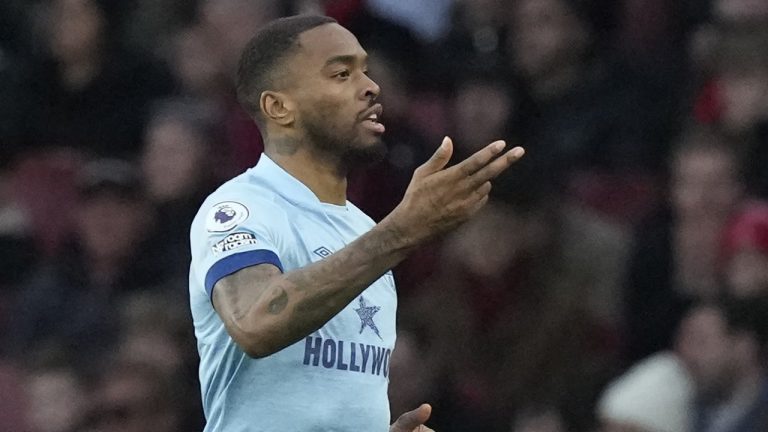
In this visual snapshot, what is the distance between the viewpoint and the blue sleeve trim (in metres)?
3.88

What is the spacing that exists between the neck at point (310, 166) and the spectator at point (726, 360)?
7.52ft

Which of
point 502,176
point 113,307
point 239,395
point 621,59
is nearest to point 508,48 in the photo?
point 621,59

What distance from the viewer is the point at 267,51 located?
443 centimetres

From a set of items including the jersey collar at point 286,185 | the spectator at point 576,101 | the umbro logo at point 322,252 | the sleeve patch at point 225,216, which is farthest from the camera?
the spectator at point 576,101

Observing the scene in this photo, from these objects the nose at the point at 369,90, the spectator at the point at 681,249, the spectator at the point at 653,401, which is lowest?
the nose at the point at 369,90

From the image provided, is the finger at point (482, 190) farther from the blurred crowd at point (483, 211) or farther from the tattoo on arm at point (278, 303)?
the blurred crowd at point (483, 211)

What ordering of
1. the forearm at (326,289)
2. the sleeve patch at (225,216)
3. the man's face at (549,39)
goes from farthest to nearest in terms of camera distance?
the man's face at (549,39)
the sleeve patch at (225,216)
the forearm at (326,289)

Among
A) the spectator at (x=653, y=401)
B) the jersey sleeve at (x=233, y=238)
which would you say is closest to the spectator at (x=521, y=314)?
the spectator at (x=653, y=401)

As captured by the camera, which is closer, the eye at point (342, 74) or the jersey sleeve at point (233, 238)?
the jersey sleeve at point (233, 238)

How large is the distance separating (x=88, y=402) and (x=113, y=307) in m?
0.48

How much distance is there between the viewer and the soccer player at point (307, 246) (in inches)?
147

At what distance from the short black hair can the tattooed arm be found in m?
0.79

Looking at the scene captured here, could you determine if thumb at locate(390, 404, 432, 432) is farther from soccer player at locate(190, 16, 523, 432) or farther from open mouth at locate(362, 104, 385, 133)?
open mouth at locate(362, 104, 385, 133)

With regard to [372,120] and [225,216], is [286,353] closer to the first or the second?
[225,216]
